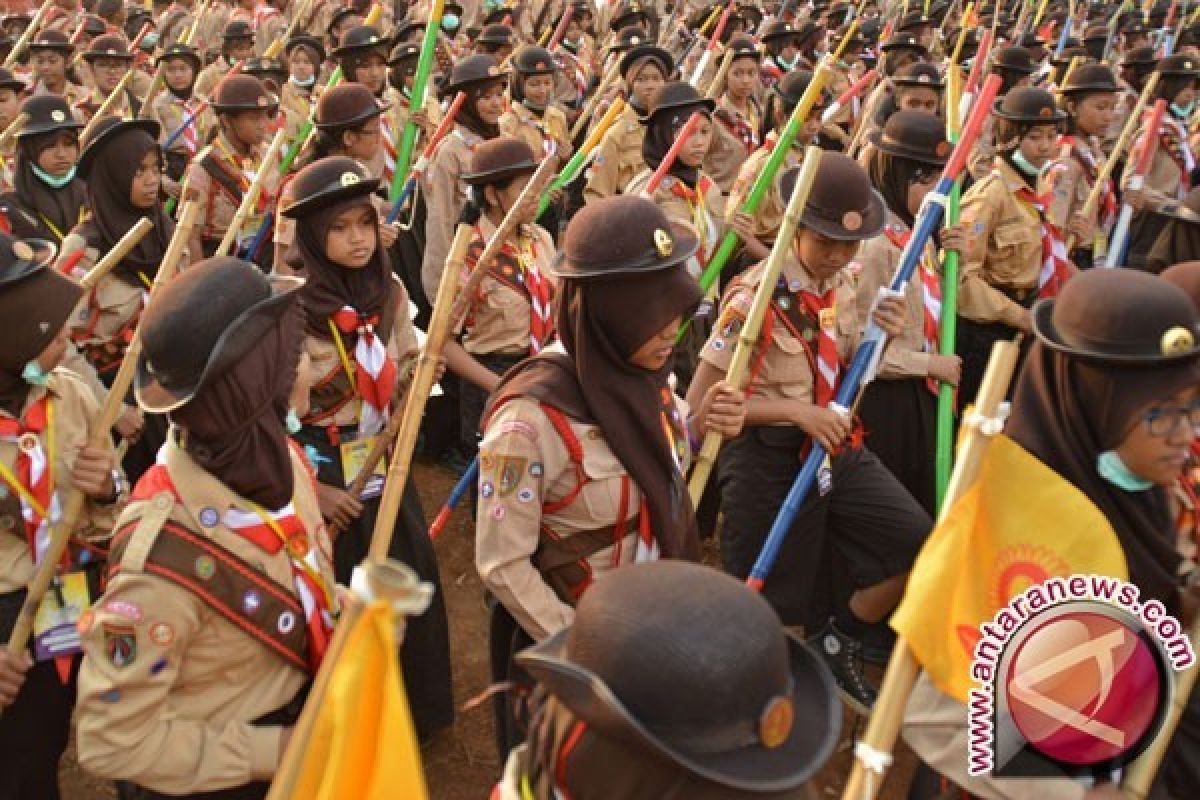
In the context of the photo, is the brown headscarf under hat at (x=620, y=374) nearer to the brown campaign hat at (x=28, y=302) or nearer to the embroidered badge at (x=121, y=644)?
the embroidered badge at (x=121, y=644)

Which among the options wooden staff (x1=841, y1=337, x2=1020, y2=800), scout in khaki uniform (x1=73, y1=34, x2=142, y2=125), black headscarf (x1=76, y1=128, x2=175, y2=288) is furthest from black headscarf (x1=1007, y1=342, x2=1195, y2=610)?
scout in khaki uniform (x1=73, y1=34, x2=142, y2=125)

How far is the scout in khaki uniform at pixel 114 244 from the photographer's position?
5531 millimetres

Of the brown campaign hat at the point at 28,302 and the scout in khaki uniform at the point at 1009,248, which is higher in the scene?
the brown campaign hat at the point at 28,302

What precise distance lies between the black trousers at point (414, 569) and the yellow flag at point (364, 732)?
2723mm

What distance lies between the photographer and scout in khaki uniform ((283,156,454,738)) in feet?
14.8

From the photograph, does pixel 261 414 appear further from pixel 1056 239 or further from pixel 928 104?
pixel 928 104

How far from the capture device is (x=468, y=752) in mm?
4934

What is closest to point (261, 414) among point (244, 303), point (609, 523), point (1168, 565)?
point (244, 303)

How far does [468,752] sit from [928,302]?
3.27 metres

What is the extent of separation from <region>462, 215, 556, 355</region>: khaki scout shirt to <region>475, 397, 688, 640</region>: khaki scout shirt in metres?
2.68

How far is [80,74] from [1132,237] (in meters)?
12.1

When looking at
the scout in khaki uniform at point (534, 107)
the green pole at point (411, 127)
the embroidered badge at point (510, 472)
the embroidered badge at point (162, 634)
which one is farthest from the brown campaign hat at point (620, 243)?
the scout in khaki uniform at point (534, 107)

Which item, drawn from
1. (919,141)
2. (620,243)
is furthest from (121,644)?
(919,141)

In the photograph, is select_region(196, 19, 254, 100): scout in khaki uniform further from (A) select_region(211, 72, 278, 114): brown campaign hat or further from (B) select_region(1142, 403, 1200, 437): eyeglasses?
(B) select_region(1142, 403, 1200, 437): eyeglasses
